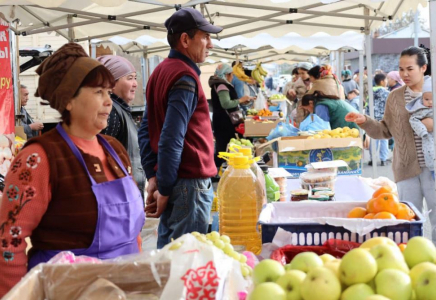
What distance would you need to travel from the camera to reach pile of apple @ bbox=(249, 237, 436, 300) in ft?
4.88

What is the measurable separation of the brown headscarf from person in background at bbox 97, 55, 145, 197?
1811 millimetres

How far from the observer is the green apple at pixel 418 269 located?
5.26 feet

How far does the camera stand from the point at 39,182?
2.24 metres

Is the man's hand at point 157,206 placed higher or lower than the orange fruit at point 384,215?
lower

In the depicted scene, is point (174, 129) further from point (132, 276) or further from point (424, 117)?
point (424, 117)

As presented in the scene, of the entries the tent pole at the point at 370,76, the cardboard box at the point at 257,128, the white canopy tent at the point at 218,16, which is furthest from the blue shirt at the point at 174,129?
the cardboard box at the point at 257,128

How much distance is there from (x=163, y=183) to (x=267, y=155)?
3.63 meters

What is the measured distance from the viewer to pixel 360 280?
1536 mm

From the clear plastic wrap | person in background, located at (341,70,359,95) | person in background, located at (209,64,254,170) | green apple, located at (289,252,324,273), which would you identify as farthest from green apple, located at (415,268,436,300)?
person in background, located at (341,70,359,95)

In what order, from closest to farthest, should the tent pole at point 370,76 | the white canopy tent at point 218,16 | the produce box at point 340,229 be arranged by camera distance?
the produce box at point 340,229
the white canopy tent at point 218,16
the tent pole at point 370,76

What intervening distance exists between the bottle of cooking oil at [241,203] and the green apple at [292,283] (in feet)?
4.64

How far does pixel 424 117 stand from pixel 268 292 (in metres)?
3.96

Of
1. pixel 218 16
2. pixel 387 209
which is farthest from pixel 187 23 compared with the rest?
pixel 218 16

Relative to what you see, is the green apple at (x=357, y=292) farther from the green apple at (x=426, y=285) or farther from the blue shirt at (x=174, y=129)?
the blue shirt at (x=174, y=129)
